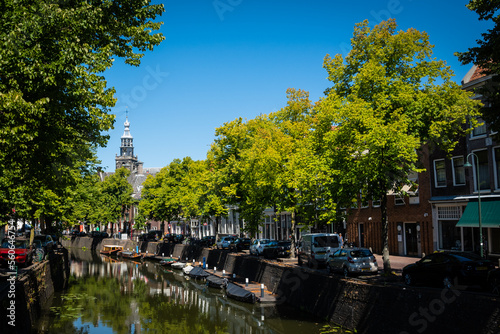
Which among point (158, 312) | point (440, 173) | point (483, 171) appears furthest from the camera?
point (440, 173)

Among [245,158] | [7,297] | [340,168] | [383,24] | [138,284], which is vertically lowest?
[138,284]

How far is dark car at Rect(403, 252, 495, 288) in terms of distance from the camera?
18672 millimetres

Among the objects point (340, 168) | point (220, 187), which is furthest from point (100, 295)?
point (340, 168)

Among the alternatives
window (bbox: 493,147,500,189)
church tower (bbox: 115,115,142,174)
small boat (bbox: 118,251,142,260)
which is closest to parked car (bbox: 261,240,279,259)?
window (bbox: 493,147,500,189)

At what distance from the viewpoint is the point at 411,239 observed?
3941 centimetres

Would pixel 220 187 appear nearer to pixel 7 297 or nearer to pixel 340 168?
pixel 340 168

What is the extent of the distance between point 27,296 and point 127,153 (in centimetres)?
16359

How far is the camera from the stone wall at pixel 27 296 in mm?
18169

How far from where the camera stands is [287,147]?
3819 cm

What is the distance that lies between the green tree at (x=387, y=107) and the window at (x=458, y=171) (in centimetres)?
904

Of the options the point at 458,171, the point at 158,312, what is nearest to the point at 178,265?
the point at 158,312

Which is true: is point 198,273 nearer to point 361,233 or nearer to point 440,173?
point 361,233

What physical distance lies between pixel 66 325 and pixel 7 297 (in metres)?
9.19

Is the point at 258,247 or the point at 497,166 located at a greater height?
the point at 497,166
